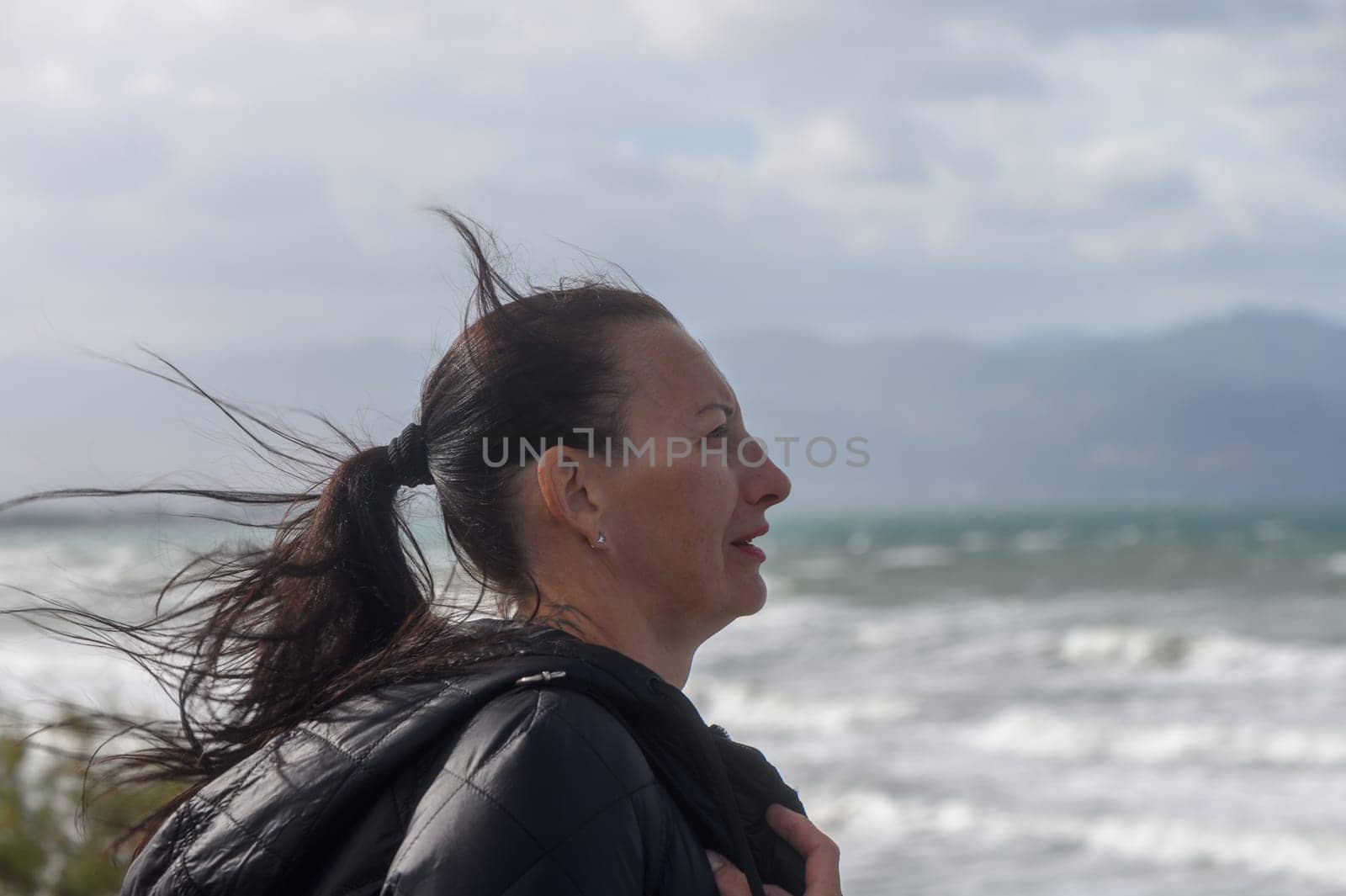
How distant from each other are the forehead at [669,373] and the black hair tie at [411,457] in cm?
34

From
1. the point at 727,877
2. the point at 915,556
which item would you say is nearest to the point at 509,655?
the point at 727,877

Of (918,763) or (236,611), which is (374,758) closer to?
(236,611)

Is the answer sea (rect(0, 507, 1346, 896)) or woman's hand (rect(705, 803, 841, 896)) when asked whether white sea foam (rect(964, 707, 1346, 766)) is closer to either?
sea (rect(0, 507, 1346, 896))

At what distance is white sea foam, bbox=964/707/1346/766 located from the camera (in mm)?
10398

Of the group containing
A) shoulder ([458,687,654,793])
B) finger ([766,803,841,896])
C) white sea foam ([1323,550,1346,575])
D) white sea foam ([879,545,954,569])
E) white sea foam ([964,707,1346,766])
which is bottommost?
finger ([766,803,841,896])

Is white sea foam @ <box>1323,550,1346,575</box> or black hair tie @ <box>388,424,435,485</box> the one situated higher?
white sea foam @ <box>1323,550,1346,575</box>

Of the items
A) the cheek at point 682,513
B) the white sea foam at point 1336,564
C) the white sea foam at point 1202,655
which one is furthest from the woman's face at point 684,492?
the white sea foam at point 1336,564

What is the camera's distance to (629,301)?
189cm

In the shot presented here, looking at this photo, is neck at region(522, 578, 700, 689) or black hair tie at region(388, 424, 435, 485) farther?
black hair tie at region(388, 424, 435, 485)

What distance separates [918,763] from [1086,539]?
154ft

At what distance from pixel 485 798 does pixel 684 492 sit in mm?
641

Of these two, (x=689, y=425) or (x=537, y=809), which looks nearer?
(x=537, y=809)

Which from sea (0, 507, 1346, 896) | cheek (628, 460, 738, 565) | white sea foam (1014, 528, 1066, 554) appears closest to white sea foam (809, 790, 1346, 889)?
sea (0, 507, 1346, 896)

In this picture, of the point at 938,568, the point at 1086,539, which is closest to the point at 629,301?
the point at 938,568
